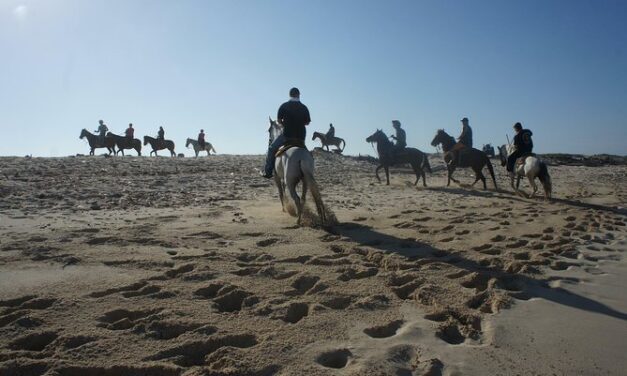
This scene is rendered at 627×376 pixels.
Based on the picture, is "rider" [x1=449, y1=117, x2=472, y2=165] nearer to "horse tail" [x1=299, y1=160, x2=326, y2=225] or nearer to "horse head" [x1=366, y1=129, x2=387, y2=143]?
"horse head" [x1=366, y1=129, x2=387, y2=143]

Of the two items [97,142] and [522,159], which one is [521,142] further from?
[97,142]

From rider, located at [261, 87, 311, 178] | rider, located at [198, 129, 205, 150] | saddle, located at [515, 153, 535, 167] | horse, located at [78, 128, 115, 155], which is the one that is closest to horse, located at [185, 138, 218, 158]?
rider, located at [198, 129, 205, 150]

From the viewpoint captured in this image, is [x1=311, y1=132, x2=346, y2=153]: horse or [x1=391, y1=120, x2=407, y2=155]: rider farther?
[x1=311, y1=132, x2=346, y2=153]: horse

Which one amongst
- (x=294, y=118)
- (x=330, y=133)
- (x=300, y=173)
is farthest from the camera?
(x=330, y=133)

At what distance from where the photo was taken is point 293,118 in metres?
7.64

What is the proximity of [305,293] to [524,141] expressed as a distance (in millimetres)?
10221

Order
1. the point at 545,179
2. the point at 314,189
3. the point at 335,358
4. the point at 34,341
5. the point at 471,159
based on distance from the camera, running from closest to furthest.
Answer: the point at 335,358 < the point at 34,341 < the point at 314,189 < the point at 545,179 < the point at 471,159

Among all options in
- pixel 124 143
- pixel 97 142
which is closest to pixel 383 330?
pixel 124 143

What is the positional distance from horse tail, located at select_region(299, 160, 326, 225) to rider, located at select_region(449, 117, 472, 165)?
8915 mm

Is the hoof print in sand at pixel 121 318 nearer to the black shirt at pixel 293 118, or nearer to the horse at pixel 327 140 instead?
the black shirt at pixel 293 118

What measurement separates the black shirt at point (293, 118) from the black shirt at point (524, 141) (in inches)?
281

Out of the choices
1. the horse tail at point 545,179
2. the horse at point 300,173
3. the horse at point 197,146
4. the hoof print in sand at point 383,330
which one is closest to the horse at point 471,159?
the horse tail at point 545,179

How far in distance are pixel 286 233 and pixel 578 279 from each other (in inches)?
146

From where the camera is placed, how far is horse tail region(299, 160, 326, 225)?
681cm
